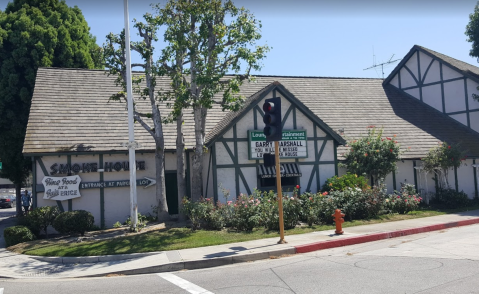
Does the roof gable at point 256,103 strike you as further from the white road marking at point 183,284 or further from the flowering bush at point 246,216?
the white road marking at point 183,284

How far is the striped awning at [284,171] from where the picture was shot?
17.3m

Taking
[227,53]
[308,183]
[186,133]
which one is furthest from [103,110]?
[308,183]

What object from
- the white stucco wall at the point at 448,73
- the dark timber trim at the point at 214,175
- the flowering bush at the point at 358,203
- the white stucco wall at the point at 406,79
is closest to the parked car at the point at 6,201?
the dark timber trim at the point at 214,175

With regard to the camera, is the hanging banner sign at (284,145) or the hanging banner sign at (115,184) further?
the hanging banner sign at (284,145)

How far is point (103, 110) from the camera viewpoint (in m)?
19.5

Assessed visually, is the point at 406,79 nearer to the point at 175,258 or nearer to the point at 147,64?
the point at 147,64

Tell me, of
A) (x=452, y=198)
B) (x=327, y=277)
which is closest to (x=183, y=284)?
(x=327, y=277)

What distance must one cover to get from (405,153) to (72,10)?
2136 centimetres

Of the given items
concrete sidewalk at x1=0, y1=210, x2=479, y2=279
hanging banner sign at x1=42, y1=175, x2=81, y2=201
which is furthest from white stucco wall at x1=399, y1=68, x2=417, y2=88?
hanging banner sign at x1=42, y1=175, x2=81, y2=201

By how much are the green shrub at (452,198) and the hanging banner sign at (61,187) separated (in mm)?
16194

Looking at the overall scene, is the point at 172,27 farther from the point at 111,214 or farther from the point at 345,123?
the point at 345,123

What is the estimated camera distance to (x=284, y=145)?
17.7 meters

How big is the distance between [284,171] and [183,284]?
9714mm

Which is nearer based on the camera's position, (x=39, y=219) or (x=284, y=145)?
(x=39, y=219)
